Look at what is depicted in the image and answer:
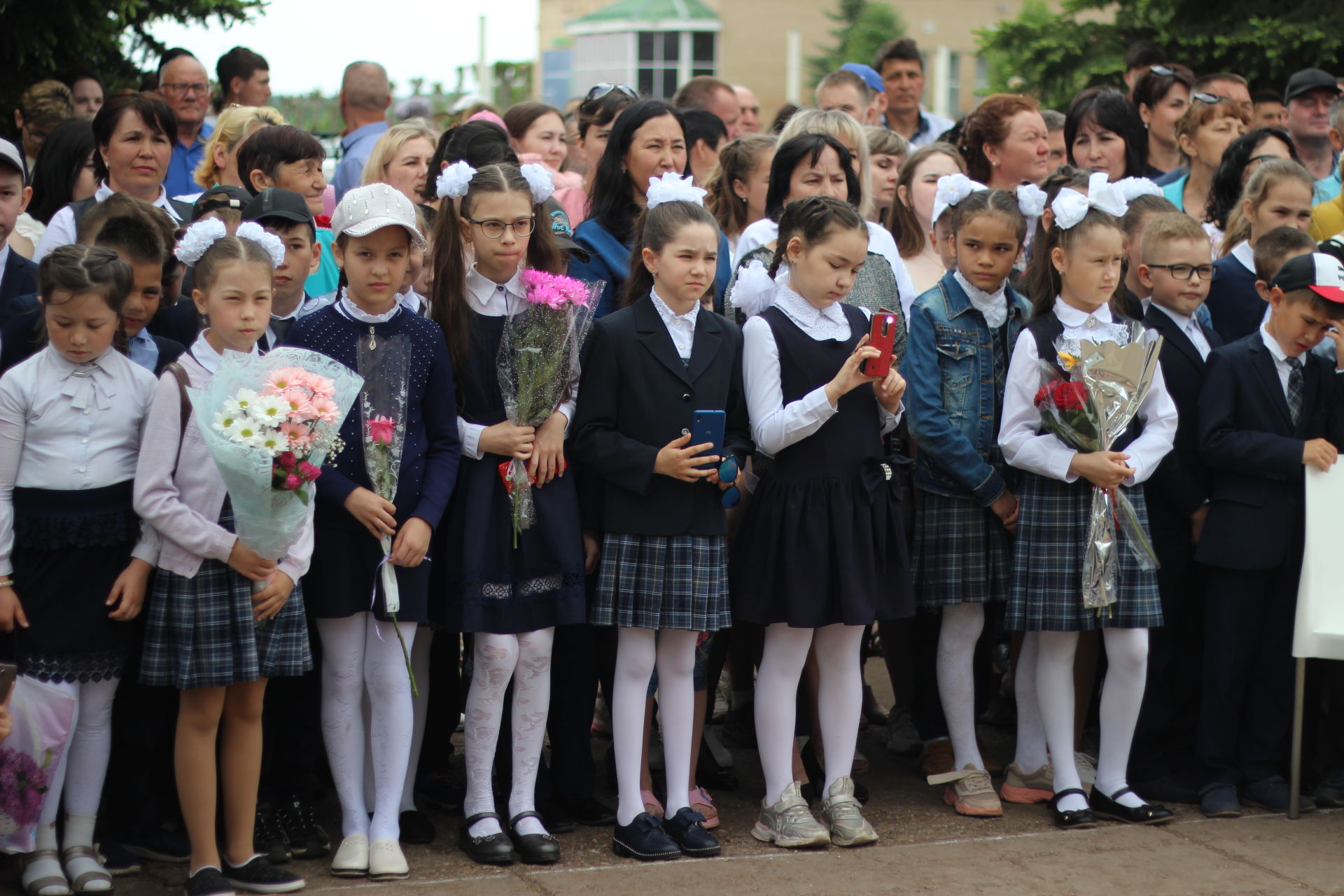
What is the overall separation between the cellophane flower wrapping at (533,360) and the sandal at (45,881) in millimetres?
1594

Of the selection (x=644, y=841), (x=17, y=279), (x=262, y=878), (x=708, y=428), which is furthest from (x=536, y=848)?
(x=17, y=279)

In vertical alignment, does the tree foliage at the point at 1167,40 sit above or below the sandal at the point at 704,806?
above

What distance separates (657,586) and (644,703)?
0.40 meters

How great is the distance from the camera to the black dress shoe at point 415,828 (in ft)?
15.4

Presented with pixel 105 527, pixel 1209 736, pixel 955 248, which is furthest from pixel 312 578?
pixel 1209 736

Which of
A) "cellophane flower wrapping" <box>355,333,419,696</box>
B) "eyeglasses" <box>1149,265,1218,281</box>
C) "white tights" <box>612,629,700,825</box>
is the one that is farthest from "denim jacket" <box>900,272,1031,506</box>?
"cellophane flower wrapping" <box>355,333,419,696</box>

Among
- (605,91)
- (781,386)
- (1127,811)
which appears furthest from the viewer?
(605,91)

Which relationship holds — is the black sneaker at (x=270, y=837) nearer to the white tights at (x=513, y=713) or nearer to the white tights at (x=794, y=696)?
the white tights at (x=513, y=713)

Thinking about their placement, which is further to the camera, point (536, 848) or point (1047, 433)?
point (1047, 433)

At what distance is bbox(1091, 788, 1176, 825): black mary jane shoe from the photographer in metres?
5.02

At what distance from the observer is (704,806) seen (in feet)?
16.3

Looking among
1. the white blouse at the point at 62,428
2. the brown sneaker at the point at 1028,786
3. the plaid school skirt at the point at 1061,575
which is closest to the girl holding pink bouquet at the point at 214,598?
the white blouse at the point at 62,428

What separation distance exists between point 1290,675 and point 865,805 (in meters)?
1.62

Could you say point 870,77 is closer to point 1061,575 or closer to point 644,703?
point 1061,575
